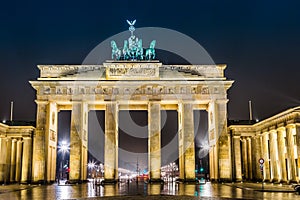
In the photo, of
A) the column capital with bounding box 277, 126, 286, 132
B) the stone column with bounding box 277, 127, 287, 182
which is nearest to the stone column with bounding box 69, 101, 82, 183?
the column capital with bounding box 277, 126, 286, 132

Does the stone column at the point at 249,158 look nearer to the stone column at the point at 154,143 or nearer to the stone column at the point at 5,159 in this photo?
the stone column at the point at 154,143

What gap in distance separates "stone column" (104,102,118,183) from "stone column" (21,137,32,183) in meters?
11.6

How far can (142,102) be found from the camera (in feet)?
193

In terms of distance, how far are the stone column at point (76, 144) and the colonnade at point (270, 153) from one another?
2337 centimetres

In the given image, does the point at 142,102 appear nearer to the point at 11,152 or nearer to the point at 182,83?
the point at 182,83

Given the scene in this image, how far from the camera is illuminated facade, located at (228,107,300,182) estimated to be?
47.5 meters

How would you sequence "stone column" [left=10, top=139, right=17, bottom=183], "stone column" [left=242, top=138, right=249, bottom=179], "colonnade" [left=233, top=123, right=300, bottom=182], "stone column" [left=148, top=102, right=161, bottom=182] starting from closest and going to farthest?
"colonnade" [left=233, top=123, right=300, bottom=182] → "stone column" [left=148, top=102, right=161, bottom=182] → "stone column" [left=10, top=139, right=17, bottom=183] → "stone column" [left=242, top=138, right=249, bottom=179]

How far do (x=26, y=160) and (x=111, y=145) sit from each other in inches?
519

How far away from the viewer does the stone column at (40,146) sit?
55.1 meters

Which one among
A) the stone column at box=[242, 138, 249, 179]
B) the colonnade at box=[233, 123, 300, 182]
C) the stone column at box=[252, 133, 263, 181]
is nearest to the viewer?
the colonnade at box=[233, 123, 300, 182]

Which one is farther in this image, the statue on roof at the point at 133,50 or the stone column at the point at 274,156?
the statue on roof at the point at 133,50

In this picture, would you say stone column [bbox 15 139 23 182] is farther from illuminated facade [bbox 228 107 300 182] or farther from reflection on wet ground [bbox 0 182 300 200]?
illuminated facade [bbox 228 107 300 182]

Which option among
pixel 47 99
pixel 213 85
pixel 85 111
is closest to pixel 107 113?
pixel 85 111

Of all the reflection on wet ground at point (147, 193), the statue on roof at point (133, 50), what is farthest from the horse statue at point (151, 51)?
the reflection on wet ground at point (147, 193)
